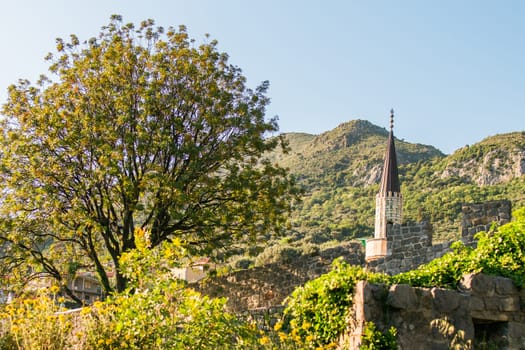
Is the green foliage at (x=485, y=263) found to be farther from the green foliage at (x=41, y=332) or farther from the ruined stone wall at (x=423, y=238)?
the green foliage at (x=41, y=332)

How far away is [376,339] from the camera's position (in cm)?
816

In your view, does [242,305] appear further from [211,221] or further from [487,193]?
[487,193]

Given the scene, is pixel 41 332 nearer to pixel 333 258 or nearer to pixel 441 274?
pixel 441 274

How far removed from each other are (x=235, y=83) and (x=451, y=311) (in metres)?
11.6

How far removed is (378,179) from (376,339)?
55022 millimetres

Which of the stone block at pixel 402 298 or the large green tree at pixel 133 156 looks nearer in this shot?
the stone block at pixel 402 298

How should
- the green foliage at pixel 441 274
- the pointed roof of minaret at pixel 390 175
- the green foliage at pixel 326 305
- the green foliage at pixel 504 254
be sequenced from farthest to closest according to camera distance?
the pointed roof of minaret at pixel 390 175, the green foliage at pixel 504 254, the green foliage at pixel 441 274, the green foliage at pixel 326 305

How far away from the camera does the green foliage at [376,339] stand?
8.12 metres

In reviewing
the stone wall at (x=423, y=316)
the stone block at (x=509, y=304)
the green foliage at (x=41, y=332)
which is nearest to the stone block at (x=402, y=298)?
the stone wall at (x=423, y=316)

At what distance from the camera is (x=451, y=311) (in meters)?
8.42

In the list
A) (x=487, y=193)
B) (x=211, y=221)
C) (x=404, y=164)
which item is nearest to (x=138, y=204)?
(x=211, y=221)

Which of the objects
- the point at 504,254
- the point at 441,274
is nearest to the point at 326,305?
the point at 441,274

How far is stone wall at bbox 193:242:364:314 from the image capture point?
615 inches

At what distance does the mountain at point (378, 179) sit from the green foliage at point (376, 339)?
19.1 m
